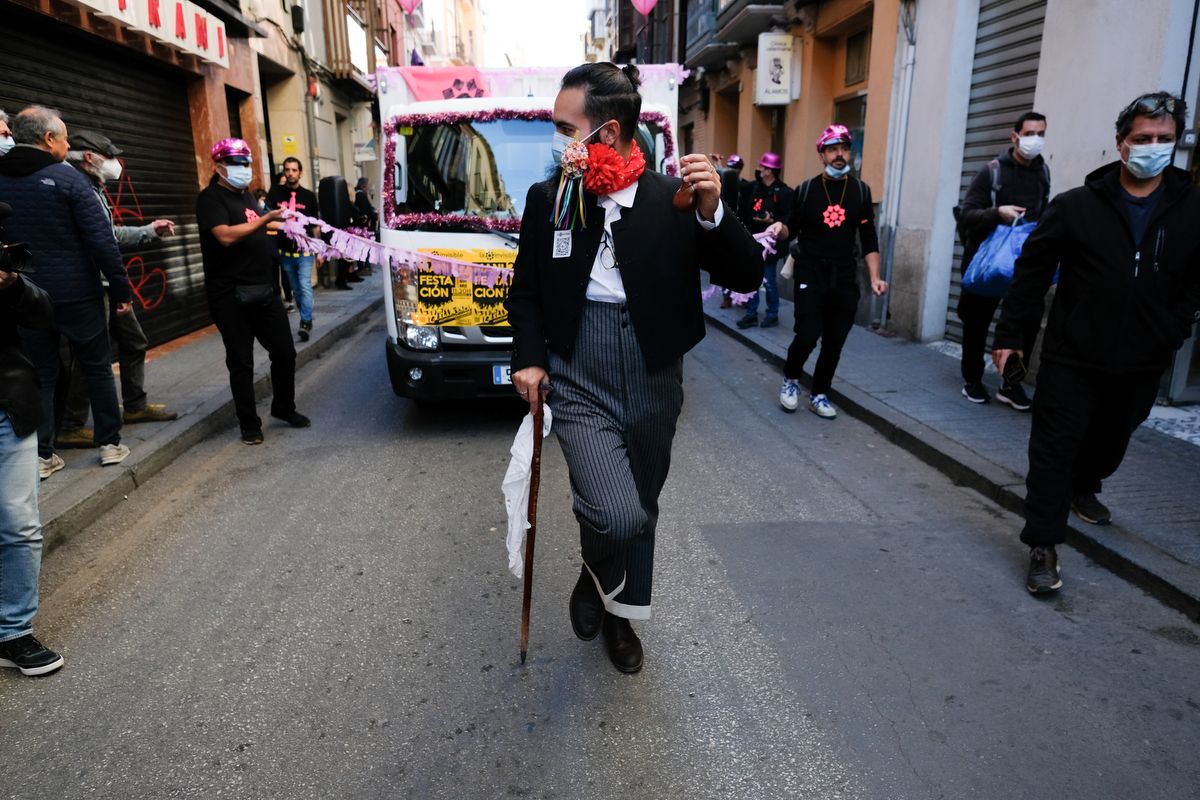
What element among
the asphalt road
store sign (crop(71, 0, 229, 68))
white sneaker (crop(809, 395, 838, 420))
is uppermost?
store sign (crop(71, 0, 229, 68))

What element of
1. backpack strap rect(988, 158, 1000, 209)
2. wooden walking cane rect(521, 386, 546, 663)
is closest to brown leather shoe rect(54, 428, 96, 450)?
wooden walking cane rect(521, 386, 546, 663)

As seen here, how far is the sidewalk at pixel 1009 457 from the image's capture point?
3789 mm

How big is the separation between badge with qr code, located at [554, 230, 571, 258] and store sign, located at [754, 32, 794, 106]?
11.8m

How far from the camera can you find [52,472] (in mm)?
5031

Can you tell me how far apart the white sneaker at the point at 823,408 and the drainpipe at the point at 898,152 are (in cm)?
382

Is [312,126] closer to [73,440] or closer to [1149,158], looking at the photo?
[73,440]

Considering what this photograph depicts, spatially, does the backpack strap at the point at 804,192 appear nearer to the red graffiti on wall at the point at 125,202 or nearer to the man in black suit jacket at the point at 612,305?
the man in black suit jacket at the point at 612,305

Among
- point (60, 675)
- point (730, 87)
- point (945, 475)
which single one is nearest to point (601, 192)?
point (60, 675)

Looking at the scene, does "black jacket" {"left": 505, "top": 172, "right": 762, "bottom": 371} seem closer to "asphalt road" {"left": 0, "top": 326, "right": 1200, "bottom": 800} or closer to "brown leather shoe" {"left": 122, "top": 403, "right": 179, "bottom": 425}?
"asphalt road" {"left": 0, "top": 326, "right": 1200, "bottom": 800}

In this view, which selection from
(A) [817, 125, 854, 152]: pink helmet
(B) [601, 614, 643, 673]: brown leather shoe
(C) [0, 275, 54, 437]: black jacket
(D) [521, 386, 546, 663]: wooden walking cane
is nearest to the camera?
(D) [521, 386, 546, 663]: wooden walking cane

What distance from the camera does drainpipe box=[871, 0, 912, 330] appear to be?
952 centimetres

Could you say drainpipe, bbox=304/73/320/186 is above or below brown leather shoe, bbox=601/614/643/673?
→ above

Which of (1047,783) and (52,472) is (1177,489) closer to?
(1047,783)

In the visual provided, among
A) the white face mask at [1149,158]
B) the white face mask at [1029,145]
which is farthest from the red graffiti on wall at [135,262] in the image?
the white face mask at [1149,158]
